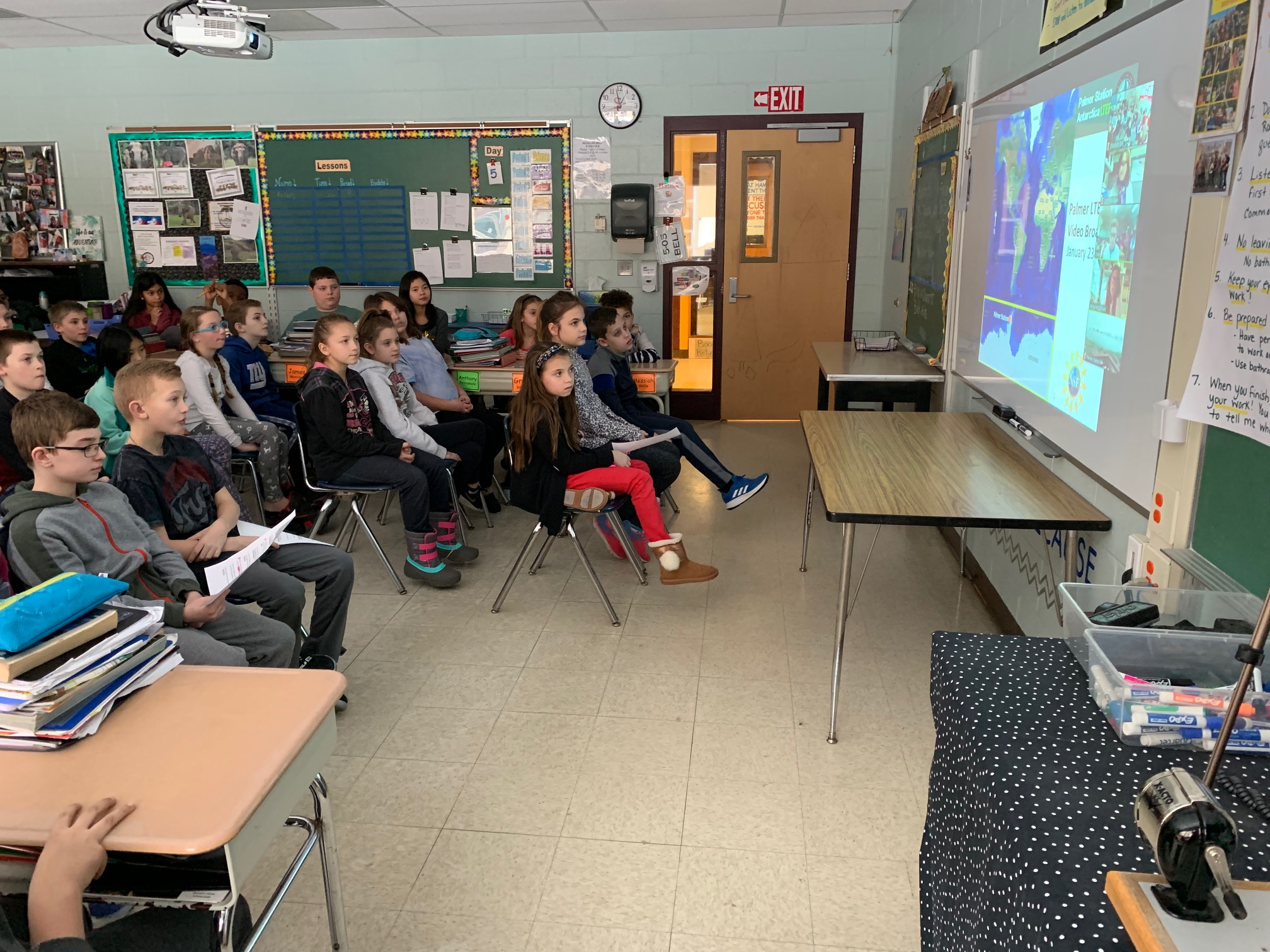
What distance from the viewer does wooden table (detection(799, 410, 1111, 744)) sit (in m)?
2.44

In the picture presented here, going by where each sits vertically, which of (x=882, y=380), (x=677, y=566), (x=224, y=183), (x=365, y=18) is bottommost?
(x=677, y=566)

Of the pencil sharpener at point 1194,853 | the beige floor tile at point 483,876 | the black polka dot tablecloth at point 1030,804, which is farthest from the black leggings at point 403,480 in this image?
the pencil sharpener at point 1194,853

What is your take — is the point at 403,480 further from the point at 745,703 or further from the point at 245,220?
the point at 245,220

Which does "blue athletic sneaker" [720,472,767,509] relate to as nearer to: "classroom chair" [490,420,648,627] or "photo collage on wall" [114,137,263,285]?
"classroom chair" [490,420,648,627]

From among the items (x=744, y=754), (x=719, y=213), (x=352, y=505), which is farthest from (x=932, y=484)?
(x=719, y=213)

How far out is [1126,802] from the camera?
1.24 meters

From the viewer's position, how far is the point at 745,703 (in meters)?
2.94

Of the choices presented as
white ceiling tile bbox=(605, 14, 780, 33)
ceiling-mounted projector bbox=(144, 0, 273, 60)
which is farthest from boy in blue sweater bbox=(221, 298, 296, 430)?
white ceiling tile bbox=(605, 14, 780, 33)

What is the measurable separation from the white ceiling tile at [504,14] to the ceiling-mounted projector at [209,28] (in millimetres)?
1977

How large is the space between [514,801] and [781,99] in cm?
532

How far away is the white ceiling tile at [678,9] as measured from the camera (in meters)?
5.35

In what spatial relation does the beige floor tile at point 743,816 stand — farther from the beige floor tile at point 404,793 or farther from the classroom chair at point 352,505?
the classroom chair at point 352,505

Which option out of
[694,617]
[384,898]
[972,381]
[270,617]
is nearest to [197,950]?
[384,898]

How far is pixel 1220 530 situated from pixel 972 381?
213 cm
